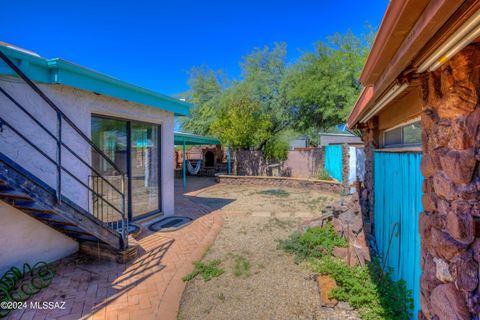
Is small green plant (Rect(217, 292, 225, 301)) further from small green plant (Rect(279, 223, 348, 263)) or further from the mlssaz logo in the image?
the mlssaz logo

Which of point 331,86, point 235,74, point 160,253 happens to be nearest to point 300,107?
point 331,86

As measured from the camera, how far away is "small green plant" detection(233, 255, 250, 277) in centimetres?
367

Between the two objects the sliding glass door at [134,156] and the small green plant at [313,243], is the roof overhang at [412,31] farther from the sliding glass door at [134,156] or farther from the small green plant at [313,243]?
the sliding glass door at [134,156]

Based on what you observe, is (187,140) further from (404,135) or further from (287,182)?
(404,135)

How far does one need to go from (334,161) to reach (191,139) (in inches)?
270

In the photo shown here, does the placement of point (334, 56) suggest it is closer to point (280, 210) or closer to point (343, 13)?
point (343, 13)

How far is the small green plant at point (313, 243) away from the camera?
13.6ft

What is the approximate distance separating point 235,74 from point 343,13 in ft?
29.0

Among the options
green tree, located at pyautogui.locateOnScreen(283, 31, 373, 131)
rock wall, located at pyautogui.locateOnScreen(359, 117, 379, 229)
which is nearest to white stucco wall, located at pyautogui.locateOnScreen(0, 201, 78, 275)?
rock wall, located at pyautogui.locateOnScreen(359, 117, 379, 229)

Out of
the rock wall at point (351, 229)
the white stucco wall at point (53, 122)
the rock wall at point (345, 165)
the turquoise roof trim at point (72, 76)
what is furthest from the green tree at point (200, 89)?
the rock wall at point (351, 229)

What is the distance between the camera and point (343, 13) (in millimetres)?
10984

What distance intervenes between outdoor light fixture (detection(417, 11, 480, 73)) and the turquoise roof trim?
13.8 feet

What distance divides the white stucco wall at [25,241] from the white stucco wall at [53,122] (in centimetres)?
57

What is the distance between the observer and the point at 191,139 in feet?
39.6
